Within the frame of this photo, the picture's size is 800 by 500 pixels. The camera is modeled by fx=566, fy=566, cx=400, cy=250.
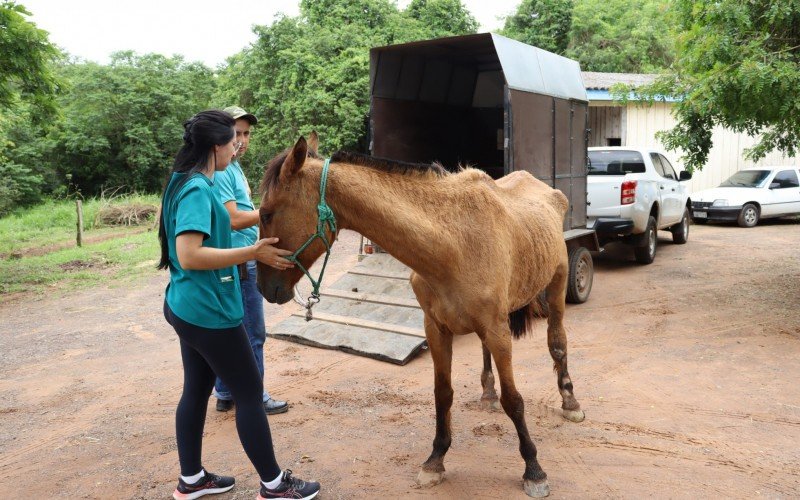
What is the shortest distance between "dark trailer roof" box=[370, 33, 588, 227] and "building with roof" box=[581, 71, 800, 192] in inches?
249

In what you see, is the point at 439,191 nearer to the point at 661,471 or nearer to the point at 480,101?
the point at 661,471

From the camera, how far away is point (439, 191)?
2.89 metres

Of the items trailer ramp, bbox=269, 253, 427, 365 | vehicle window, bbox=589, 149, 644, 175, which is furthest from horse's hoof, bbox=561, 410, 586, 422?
vehicle window, bbox=589, 149, 644, 175

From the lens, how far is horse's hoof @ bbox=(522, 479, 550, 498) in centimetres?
296

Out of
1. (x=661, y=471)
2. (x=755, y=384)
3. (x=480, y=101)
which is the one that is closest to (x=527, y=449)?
(x=661, y=471)

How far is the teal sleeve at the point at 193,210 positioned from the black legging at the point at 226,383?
47cm

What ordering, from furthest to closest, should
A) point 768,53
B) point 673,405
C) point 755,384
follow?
point 768,53
point 755,384
point 673,405

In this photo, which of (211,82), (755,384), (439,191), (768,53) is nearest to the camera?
(439,191)

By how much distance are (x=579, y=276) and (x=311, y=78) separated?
34.9ft

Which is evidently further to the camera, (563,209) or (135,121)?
(135,121)

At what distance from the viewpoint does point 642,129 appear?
50.3 feet

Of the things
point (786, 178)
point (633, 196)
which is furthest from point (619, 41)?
point (633, 196)

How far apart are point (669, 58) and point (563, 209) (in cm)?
2176

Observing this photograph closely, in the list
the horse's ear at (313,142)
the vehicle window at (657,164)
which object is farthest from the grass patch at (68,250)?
the vehicle window at (657,164)
